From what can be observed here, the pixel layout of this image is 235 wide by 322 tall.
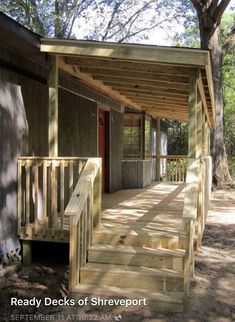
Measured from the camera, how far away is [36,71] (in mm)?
5934

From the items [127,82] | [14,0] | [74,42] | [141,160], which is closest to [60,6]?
[14,0]

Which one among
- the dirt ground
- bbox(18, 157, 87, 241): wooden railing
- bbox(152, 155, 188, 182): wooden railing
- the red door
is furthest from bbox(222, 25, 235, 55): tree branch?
bbox(18, 157, 87, 241): wooden railing

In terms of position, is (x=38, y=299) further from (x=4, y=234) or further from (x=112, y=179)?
(x=112, y=179)

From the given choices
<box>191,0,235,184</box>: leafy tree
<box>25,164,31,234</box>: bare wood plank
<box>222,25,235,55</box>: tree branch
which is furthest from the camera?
<box>222,25,235,55</box>: tree branch

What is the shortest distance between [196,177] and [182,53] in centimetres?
147

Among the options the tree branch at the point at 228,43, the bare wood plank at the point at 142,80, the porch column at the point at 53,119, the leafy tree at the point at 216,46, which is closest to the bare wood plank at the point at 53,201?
the porch column at the point at 53,119

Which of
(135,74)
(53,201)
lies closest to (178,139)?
(135,74)

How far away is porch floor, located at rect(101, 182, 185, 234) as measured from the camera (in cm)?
530

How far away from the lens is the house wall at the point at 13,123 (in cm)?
502

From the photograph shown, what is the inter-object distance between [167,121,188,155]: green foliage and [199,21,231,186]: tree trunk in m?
10.5

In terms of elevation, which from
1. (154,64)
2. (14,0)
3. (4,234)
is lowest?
(4,234)

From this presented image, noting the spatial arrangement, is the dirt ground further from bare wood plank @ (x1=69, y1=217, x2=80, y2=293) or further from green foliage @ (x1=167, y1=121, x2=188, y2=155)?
green foliage @ (x1=167, y1=121, x2=188, y2=155)

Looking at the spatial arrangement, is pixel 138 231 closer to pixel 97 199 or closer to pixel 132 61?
pixel 97 199

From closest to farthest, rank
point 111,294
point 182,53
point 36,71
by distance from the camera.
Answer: point 111,294, point 182,53, point 36,71
